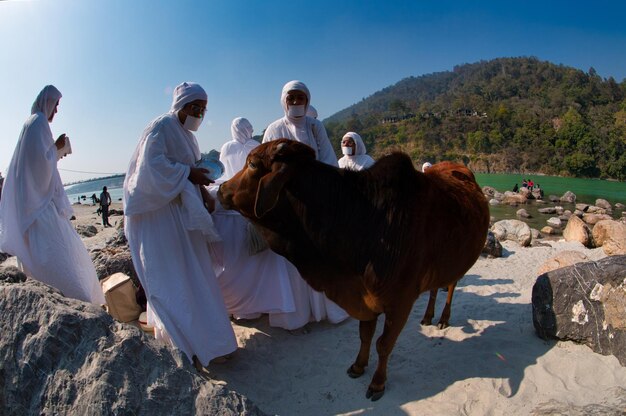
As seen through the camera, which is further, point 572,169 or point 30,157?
point 572,169

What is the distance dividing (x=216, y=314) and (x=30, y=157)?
2.38 meters

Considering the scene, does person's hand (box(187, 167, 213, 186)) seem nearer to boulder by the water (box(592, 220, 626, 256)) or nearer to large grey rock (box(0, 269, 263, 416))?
large grey rock (box(0, 269, 263, 416))

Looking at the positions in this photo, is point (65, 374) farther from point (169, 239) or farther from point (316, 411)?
point (316, 411)

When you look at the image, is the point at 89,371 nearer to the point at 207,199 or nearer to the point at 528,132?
the point at 207,199

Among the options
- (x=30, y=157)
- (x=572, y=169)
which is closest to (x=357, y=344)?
(x=30, y=157)

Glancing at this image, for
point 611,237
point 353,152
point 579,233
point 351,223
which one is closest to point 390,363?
point 351,223

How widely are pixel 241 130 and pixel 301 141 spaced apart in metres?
2.10

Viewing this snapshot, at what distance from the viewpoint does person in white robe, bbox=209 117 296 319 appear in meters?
4.52

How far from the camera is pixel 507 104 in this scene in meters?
102

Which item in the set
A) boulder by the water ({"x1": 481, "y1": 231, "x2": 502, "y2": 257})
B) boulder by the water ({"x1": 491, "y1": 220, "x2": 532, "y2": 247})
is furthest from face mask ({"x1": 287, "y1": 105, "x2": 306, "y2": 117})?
boulder by the water ({"x1": 491, "y1": 220, "x2": 532, "y2": 247})

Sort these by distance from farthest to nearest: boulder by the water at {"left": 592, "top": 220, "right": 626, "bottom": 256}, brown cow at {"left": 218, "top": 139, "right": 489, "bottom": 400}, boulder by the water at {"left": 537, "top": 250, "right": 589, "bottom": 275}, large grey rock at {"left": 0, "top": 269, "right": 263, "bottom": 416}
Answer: boulder by the water at {"left": 592, "top": 220, "right": 626, "bottom": 256} < boulder by the water at {"left": 537, "top": 250, "right": 589, "bottom": 275} < brown cow at {"left": 218, "top": 139, "right": 489, "bottom": 400} < large grey rock at {"left": 0, "top": 269, "right": 263, "bottom": 416}

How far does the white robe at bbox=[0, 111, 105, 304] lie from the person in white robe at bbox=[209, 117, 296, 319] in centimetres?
152

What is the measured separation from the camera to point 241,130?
6.43 metres

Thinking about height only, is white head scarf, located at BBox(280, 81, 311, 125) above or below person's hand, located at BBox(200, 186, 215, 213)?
above
